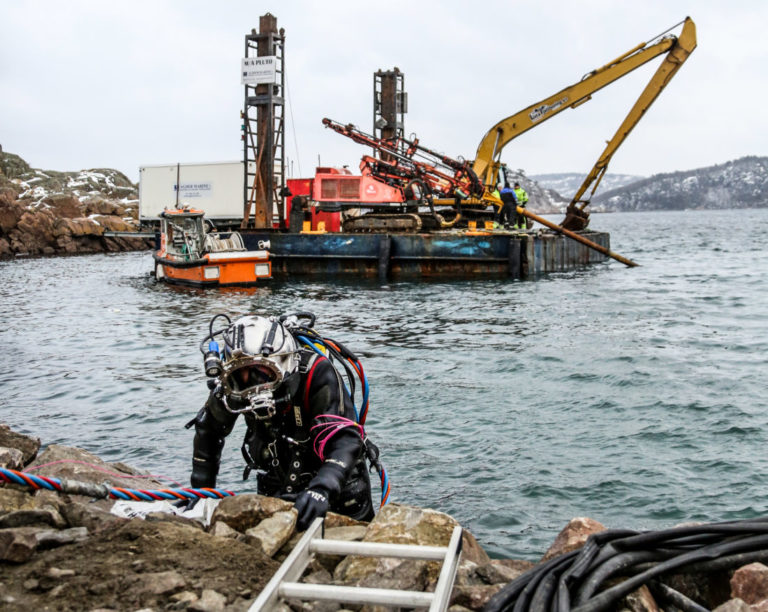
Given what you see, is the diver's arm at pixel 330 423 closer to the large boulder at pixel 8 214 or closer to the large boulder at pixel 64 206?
the large boulder at pixel 8 214

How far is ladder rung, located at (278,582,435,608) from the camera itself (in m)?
2.69

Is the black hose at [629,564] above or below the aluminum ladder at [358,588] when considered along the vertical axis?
below

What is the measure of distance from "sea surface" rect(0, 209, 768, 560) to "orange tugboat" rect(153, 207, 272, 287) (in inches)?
33.0

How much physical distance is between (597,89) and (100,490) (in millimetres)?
24905

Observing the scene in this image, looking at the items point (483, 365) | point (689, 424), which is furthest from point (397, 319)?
point (689, 424)

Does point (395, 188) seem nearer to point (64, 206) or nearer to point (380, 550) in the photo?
point (380, 550)

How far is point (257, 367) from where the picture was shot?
386 cm

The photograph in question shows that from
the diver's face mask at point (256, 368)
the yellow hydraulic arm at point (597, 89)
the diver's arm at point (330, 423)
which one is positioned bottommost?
the diver's arm at point (330, 423)

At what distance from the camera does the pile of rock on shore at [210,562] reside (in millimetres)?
3072

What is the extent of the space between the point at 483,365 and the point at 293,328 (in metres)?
7.15

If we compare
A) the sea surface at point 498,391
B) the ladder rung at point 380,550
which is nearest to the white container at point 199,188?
the sea surface at point 498,391

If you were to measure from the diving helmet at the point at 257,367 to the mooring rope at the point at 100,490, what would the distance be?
2.15 feet

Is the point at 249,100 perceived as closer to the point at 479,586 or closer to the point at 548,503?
the point at 548,503

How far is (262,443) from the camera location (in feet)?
14.2
